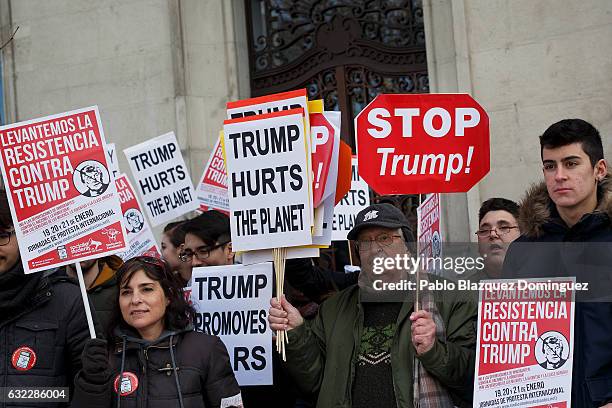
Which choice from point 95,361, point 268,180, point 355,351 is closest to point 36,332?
point 95,361

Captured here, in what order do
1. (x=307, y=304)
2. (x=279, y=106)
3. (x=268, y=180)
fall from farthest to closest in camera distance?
(x=307, y=304), (x=279, y=106), (x=268, y=180)

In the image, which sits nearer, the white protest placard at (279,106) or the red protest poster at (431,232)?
the red protest poster at (431,232)

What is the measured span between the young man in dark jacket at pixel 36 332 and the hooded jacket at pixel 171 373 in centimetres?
21

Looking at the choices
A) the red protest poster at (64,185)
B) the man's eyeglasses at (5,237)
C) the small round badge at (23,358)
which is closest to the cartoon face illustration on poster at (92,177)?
the red protest poster at (64,185)

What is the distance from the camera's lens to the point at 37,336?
5.15 m

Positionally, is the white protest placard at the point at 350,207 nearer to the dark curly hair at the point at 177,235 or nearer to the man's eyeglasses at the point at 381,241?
→ the dark curly hair at the point at 177,235

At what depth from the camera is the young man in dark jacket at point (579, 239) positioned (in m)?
4.54

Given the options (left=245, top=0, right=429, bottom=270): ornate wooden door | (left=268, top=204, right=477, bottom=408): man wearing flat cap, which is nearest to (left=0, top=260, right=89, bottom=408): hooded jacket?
(left=268, top=204, right=477, bottom=408): man wearing flat cap

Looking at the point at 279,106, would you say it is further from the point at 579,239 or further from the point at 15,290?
the point at 579,239

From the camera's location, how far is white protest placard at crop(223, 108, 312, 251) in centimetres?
555

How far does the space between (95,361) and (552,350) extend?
1.94 meters

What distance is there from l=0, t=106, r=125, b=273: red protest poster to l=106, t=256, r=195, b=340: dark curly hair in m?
0.14

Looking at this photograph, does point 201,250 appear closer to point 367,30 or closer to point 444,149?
point 444,149

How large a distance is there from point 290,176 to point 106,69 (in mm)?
5654
